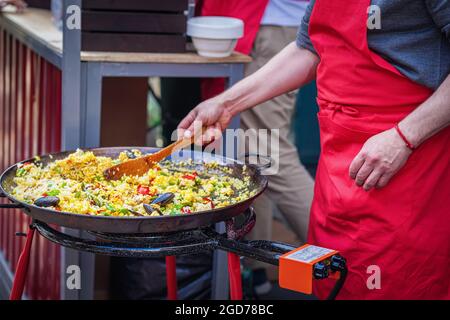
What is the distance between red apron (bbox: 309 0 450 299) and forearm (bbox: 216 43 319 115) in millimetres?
173

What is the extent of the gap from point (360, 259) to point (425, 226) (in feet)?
0.72

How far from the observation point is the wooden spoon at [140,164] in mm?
2293

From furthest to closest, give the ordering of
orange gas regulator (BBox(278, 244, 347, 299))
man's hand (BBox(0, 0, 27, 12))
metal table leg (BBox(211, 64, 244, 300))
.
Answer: man's hand (BBox(0, 0, 27, 12)), metal table leg (BBox(211, 64, 244, 300)), orange gas regulator (BBox(278, 244, 347, 299))

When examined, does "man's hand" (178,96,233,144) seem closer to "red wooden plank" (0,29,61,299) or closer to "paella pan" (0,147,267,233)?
"paella pan" (0,147,267,233)

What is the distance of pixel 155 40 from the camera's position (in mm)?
2982

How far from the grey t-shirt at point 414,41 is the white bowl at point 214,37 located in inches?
38.3

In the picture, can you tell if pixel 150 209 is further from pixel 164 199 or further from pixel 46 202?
pixel 46 202

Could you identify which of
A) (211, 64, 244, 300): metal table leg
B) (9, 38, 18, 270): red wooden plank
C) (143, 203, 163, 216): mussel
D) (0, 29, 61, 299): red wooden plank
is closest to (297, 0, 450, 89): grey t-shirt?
(143, 203, 163, 216): mussel

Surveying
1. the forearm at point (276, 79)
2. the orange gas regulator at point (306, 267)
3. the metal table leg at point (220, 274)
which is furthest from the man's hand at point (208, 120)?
the orange gas regulator at point (306, 267)

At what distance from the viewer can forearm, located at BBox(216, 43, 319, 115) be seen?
8.23 feet

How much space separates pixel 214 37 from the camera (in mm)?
2951

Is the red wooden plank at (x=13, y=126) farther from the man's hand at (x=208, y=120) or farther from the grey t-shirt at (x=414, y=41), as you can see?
the grey t-shirt at (x=414, y=41)

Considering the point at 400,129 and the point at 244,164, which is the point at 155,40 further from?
the point at 400,129
